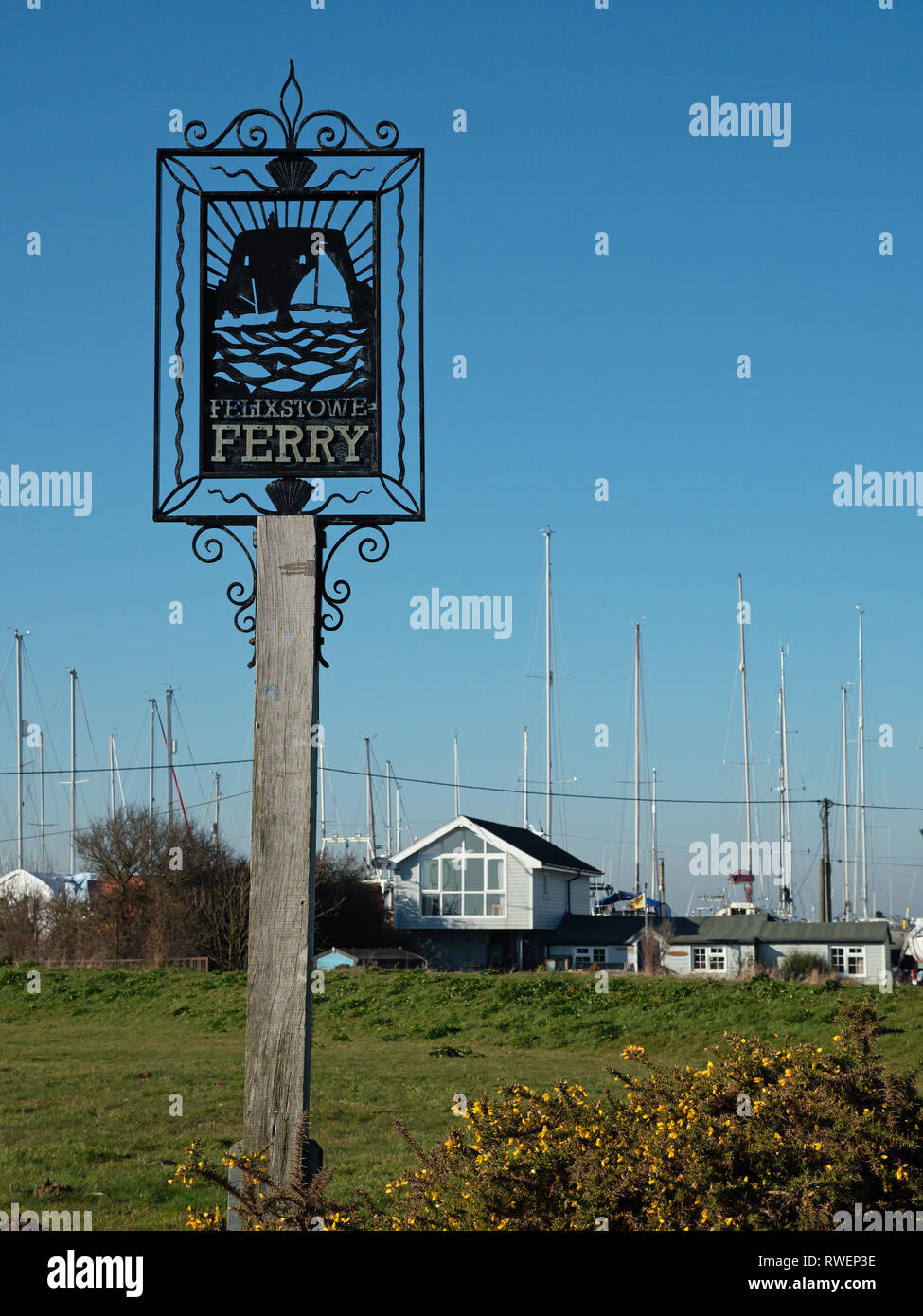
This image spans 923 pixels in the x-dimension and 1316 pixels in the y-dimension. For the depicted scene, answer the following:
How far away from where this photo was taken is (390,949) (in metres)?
41.5

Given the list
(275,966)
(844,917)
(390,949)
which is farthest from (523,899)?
(275,966)

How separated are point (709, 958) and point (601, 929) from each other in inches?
165

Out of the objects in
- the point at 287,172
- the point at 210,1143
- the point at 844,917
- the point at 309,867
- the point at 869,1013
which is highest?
the point at 287,172

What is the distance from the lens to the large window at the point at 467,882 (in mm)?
43875

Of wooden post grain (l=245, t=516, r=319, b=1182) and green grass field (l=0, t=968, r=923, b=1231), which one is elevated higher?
wooden post grain (l=245, t=516, r=319, b=1182)

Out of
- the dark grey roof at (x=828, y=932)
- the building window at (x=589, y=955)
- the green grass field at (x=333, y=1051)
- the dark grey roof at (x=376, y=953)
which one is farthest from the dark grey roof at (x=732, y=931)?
the green grass field at (x=333, y=1051)

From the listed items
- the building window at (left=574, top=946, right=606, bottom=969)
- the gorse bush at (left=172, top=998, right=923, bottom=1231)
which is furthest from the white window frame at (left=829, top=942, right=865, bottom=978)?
the gorse bush at (left=172, top=998, right=923, bottom=1231)

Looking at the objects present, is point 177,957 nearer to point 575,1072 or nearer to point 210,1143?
point 575,1072

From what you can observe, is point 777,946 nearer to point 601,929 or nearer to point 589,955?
point 601,929

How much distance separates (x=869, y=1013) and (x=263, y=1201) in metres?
2.75

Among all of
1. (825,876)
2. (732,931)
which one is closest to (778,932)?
(732,931)

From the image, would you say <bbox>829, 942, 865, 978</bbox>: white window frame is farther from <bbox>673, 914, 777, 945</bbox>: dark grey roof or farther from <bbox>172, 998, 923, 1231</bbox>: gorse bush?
<bbox>172, 998, 923, 1231</bbox>: gorse bush

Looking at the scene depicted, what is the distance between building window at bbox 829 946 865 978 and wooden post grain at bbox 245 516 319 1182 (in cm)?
3740

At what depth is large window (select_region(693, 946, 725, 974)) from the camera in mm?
42156
